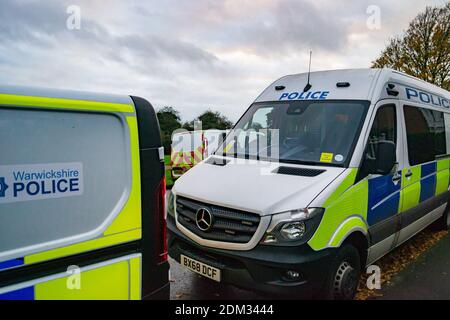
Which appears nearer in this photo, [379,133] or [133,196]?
[133,196]

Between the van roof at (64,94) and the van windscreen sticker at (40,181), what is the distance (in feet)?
1.18

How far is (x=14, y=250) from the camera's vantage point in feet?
5.52

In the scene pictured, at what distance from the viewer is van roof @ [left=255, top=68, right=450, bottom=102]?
400 centimetres

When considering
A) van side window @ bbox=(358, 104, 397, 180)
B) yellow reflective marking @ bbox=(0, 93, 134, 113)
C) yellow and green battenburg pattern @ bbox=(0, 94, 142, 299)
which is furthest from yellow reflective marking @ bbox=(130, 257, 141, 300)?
van side window @ bbox=(358, 104, 397, 180)

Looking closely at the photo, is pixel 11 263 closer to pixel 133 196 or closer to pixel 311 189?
pixel 133 196

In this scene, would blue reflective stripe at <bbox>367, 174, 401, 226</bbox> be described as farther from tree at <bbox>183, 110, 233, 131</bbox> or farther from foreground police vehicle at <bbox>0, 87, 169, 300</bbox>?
tree at <bbox>183, 110, 233, 131</bbox>

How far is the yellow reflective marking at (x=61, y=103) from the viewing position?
1.67 metres

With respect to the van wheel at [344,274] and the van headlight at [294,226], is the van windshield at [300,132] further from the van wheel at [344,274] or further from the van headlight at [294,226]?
the van wheel at [344,274]

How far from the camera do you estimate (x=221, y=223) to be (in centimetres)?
329

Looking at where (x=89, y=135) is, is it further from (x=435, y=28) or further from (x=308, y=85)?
(x=435, y=28)

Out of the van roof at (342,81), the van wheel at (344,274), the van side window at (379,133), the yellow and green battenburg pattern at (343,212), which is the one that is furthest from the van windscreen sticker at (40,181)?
the van roof at (342,81)

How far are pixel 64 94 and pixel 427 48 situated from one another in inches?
1042

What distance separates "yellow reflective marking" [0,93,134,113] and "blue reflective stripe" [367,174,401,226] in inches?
107

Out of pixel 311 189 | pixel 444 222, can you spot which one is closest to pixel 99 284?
pixel 311 189
